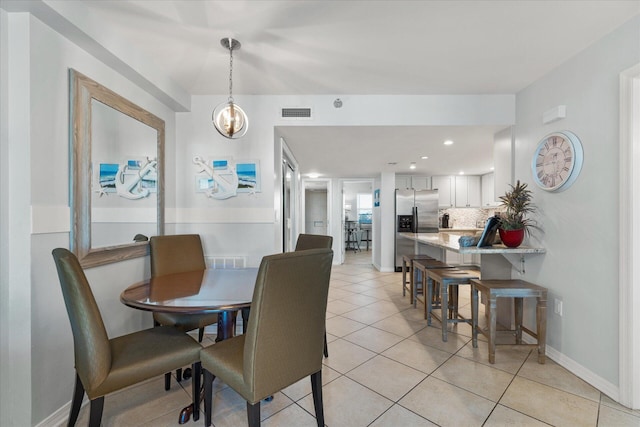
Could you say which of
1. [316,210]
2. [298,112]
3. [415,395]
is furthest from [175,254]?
[316,210]

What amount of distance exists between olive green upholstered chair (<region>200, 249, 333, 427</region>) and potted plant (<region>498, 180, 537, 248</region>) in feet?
6.29

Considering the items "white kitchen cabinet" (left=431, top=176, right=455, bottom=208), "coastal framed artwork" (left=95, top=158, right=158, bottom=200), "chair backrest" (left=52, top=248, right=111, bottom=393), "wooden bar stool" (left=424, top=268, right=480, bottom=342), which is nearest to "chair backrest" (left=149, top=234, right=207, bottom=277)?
"coastal framed artwork" (left=95, top=158, right=158, bottom=200)

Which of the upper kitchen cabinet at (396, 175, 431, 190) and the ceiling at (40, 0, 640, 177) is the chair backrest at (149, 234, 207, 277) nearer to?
the ceiling at (40, 0, 640, 177)

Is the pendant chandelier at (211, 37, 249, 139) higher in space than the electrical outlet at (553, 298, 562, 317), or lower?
higher

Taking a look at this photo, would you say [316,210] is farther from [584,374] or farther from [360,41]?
[584,374]

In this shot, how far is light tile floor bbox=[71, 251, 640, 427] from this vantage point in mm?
1590

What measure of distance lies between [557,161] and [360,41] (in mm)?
1800

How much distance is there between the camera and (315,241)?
2514 mm

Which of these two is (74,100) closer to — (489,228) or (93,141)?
(93,141)

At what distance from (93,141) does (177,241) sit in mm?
973

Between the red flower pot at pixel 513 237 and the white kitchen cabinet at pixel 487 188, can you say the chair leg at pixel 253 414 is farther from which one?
the white kitchen cabinet at pixel 487 188

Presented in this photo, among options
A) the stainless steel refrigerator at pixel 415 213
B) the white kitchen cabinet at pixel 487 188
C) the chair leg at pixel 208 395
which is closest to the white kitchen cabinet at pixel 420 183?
the stainless steel refrigerator at pixel 415 213

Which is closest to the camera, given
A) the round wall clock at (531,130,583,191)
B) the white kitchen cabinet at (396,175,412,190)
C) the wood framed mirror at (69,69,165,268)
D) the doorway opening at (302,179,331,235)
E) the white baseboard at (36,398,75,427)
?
the white baseboard at (36,398,75,427)

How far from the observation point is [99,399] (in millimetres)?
1278
